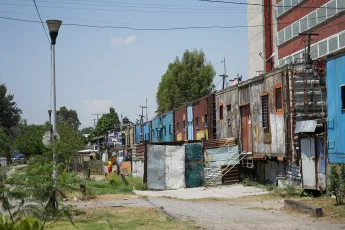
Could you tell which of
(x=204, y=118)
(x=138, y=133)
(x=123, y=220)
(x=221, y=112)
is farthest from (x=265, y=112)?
(x=138, y=133)

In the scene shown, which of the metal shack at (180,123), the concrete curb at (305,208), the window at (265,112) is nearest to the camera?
the concrete curb at (305,208)

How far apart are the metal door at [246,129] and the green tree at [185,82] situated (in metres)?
32.4

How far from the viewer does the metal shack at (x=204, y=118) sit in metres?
33.6

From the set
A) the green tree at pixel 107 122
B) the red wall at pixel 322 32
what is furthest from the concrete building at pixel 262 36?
the green tree at pixel 107 122

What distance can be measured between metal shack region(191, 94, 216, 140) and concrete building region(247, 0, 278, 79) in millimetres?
10616

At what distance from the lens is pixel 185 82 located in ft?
201

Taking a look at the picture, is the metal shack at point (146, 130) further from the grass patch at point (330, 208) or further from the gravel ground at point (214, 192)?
the grass patch at point (330, 208)

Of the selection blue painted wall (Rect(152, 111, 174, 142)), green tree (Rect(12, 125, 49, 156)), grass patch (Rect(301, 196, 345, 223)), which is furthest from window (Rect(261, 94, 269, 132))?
green tree (Rect(12, 125, 49, 156))

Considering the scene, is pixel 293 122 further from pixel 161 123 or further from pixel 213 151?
pixel 161 123

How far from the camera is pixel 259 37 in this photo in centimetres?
4962

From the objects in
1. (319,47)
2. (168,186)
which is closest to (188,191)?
(168,186)

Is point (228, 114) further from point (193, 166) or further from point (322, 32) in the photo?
point (322, 32)

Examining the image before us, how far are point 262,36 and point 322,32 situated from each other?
1338 cm

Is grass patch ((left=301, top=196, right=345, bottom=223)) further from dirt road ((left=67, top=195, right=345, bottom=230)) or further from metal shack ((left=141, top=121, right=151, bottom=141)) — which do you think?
metal shack ((left=141, top=121, right=151, bottom=141))
